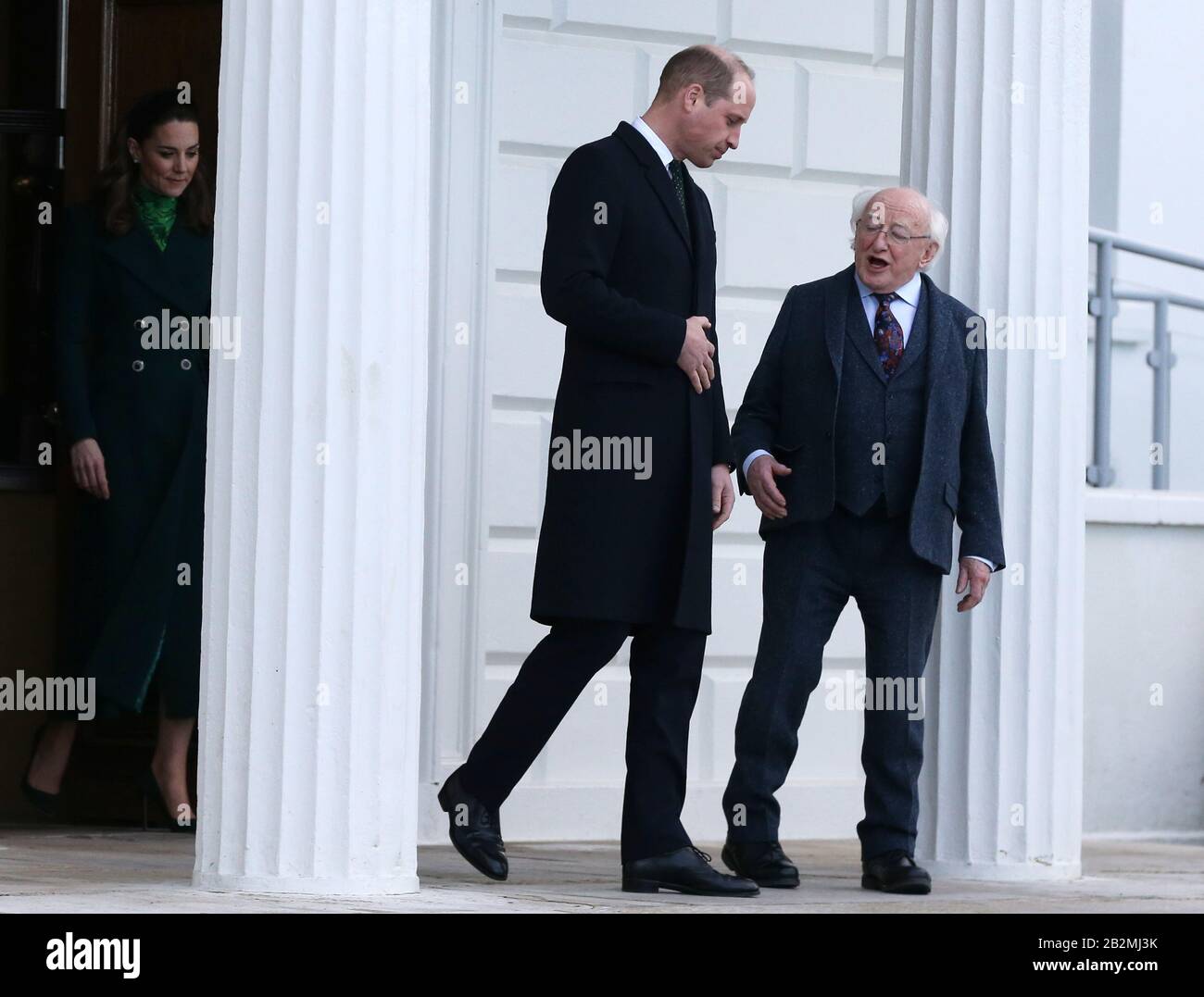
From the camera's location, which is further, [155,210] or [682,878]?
[155,210]

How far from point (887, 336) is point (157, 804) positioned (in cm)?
265

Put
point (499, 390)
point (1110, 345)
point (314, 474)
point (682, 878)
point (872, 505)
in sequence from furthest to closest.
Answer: point (1110, 345) → point (499, 390) → point (872, 505) → point (682, 878) → point (314, 474)

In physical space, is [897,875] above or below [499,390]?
below

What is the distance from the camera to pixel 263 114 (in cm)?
474

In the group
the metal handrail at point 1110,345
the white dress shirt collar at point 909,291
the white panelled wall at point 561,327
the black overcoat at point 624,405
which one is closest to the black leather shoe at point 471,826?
the black overcoat at point 624,405

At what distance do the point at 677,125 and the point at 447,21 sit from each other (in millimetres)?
2151

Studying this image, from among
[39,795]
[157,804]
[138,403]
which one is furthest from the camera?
[157,804]

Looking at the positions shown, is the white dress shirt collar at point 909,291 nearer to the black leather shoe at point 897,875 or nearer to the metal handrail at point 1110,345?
the black leather shoe at point 897,875

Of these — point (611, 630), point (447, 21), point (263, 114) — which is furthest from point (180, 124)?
point (611, 630)

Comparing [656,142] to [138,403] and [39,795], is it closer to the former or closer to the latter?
[138,403]

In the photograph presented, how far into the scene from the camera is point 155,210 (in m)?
6.62

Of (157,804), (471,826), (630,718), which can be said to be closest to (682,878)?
(630,718)

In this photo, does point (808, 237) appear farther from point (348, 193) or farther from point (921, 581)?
point (348, 193)

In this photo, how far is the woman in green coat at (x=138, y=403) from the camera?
653cm
